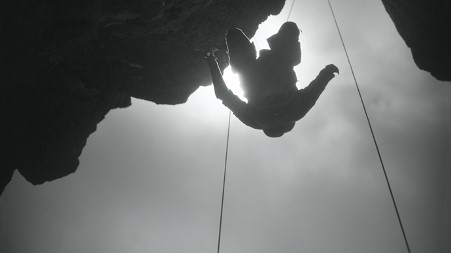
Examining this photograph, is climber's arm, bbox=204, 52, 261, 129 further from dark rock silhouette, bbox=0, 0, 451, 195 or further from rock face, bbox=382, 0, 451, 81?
rock face, bbox=382, 0, 451, 81

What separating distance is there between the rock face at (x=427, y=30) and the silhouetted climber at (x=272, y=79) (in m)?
4.16

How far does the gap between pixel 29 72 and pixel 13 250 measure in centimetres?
15843

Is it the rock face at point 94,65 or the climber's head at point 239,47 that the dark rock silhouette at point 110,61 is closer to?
the rock face at point 94,65

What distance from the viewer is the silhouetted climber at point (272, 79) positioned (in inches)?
194

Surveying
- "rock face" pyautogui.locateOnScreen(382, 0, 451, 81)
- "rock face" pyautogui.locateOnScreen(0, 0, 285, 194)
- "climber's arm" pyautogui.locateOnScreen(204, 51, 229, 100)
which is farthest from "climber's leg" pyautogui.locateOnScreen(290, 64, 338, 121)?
"rock face" pyautogui.locateOnScreen(382, 0, 451, 81)

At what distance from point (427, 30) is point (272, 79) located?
576 cm

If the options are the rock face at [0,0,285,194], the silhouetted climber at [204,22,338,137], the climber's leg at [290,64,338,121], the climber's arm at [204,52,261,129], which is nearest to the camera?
the silhouetted climber at [204,22,338,137]

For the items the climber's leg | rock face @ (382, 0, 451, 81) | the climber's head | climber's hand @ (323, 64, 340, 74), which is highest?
rock face @ (382, 0, 451, 81)

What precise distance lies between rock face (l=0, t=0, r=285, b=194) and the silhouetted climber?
2.54 m

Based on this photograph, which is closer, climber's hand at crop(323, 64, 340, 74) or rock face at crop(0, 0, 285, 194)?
climber's hand at crop(323, 64, 340, 74)

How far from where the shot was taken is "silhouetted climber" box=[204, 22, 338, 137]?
4.92 metres

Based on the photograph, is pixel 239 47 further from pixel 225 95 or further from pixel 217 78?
pixel 225 95

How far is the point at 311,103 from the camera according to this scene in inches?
201

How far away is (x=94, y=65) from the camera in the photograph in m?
7.91
